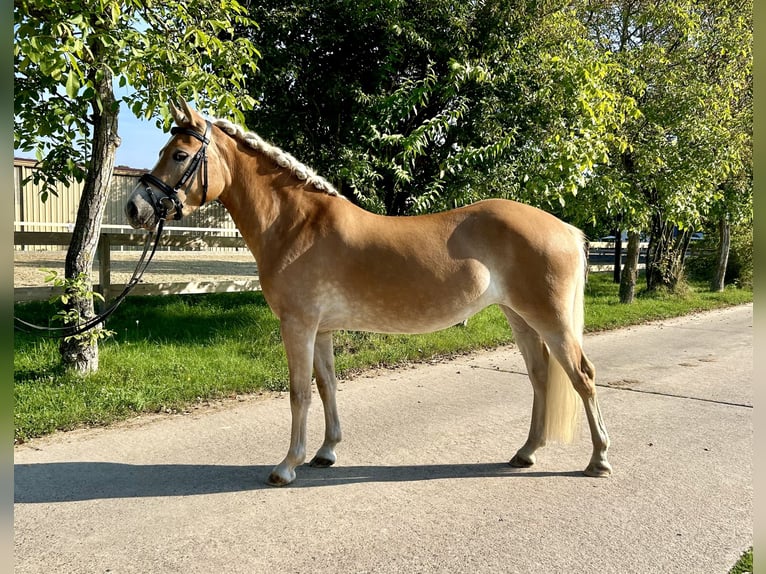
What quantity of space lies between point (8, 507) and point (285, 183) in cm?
326

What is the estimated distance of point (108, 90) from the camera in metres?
5.48

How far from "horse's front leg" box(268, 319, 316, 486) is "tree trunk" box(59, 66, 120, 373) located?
293cm

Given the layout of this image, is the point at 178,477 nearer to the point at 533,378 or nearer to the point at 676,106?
the point at 533,378

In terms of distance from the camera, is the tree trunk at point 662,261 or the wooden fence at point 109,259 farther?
the tree trunk at point 662,261

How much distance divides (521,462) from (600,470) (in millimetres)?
544

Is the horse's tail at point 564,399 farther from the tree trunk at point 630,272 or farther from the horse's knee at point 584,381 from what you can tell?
the tree trunk at point 630,272

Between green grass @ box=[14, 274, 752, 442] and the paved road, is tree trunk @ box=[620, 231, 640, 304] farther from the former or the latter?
the paved road

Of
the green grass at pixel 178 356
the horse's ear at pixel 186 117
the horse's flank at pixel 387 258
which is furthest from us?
the green grass at pixel 178 356

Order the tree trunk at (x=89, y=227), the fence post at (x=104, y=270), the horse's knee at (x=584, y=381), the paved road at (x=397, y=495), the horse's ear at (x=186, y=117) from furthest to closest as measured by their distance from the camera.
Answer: the fence post at (x=104, y=270), the tree trunk at (x=89, y=227), the horse's knee at (x=584, y=381), the horse's ear at (x=186, y=117), the paved road at (x=397, y=495)

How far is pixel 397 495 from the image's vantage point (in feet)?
11.6

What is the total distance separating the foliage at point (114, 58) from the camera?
394cm

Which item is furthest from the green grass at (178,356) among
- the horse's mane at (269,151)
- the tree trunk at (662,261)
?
the tree trunk at (662,261)

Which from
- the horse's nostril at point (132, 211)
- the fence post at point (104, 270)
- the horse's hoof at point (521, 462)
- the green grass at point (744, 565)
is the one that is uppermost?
the horse's nostril at point (132, 211)

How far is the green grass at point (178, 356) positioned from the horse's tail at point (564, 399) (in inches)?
117
